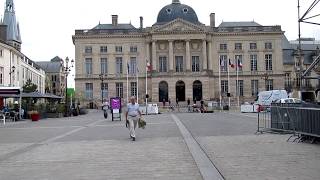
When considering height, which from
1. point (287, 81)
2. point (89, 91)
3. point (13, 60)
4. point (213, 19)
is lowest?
point (89, 91)

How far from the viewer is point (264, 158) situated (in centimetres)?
1325

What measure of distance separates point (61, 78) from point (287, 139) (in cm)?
17946

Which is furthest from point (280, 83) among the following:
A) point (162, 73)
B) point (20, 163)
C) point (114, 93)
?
point (20, 163)

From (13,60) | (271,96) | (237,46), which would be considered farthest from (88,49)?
(271,96)

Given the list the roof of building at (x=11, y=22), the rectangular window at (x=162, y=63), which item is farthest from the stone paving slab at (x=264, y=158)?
the roof of building at (x=11, y=22)

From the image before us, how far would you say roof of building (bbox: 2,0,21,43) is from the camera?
14950 centimetres

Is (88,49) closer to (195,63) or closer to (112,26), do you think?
(112,26)

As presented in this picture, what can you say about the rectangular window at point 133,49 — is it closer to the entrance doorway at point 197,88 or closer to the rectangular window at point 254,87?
the entrance doorway at point 197,88

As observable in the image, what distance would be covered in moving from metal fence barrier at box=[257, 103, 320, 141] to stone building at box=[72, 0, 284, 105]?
91.4m

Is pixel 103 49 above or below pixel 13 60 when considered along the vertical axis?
above

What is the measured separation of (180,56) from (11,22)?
60.7 meters

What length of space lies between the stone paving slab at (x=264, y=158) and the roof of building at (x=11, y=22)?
139 m

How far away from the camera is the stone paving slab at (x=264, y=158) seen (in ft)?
34.9

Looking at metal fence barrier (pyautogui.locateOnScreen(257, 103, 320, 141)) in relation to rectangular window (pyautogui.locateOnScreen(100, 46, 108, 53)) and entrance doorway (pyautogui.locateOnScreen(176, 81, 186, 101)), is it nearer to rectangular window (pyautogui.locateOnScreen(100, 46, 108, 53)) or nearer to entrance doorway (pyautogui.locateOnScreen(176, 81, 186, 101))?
entrance doorway (pyautogui.locateOnScreen(176, 81, 186, 101))
